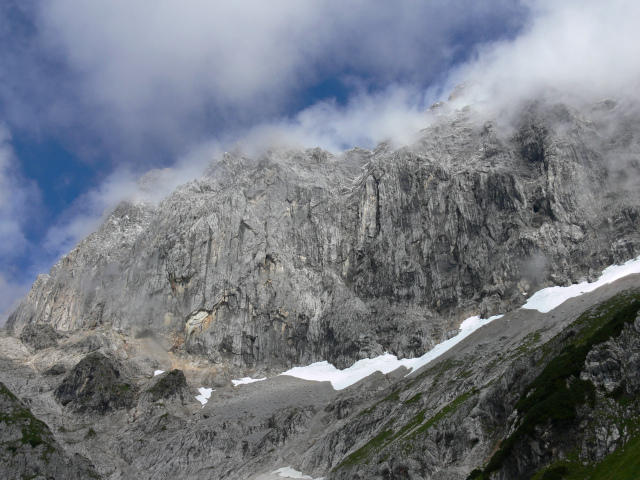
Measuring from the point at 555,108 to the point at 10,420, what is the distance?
469 ft

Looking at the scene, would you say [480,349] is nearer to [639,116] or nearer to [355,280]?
[355,280]

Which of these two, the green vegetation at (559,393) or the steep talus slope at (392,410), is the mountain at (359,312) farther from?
the steep talus slope at (392,410)

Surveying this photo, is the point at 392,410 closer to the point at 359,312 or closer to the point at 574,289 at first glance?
the point at 359,312

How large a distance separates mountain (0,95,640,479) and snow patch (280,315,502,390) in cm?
237

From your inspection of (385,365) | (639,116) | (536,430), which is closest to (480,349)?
(385,365)

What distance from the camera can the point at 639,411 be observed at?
129ft

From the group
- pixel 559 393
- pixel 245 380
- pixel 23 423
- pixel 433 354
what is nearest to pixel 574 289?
pixel 433 354

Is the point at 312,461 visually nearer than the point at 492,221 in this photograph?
Yes

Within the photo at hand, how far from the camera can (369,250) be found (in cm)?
13238

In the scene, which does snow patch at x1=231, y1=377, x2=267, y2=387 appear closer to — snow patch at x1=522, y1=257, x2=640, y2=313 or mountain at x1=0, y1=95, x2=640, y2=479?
mountain at x1=0, y1=95, x2=640, y2=479

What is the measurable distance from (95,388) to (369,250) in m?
73.1

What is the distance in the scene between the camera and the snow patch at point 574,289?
302ft

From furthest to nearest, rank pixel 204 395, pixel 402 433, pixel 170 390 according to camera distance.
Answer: pixel 204 395 < pixel 170 390 < pixel 402 433

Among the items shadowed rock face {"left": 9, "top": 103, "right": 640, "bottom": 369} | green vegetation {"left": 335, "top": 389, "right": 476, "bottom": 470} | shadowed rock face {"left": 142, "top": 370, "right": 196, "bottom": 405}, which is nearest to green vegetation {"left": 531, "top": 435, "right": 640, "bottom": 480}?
green vegetation {"left": 335, "top": 389, "right": 476, "bottom": 470}
